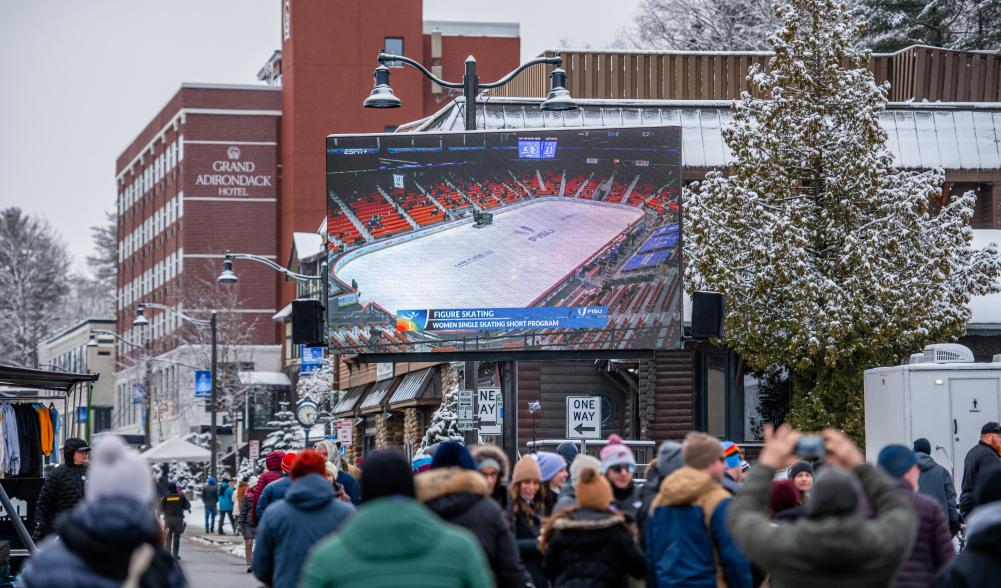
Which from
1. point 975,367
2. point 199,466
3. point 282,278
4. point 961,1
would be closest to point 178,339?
point 282,278

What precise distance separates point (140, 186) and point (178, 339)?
20006 mm

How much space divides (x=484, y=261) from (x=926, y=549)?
16.1 m

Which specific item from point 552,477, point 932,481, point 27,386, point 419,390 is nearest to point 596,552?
point 552,477

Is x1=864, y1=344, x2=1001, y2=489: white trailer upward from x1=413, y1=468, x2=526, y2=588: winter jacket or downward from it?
upward

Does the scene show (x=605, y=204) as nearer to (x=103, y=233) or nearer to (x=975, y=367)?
(x=975, y=367)

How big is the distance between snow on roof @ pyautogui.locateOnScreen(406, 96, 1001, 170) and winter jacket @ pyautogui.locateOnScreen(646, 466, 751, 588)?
92.9 ft

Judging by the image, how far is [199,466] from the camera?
7525cm

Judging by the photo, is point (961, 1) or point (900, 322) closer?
point (900, 322)

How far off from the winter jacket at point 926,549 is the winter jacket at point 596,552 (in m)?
1.45

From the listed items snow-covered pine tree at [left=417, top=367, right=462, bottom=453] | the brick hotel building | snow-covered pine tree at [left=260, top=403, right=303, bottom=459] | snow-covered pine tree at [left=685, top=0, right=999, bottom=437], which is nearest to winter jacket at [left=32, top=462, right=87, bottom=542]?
snow-covered pine tree at [left=685, top=0, right=999, bottom=437]

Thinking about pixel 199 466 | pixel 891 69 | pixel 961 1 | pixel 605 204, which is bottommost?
pixel 199 466

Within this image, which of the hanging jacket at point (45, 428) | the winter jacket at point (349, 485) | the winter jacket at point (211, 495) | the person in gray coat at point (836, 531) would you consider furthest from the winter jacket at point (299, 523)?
the winter jacket at point (211, 495)

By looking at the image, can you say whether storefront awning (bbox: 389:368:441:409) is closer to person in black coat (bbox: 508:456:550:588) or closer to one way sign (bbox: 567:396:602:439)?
one way sign (bbox: 567:396:602:439)

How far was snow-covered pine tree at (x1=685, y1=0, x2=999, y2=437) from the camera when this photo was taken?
28.6m
